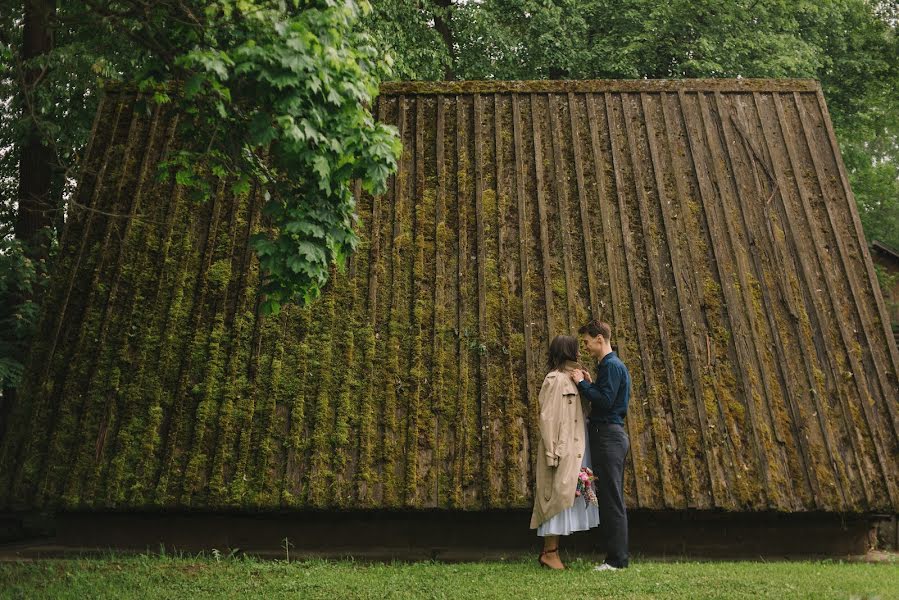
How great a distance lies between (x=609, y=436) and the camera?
23.7 ft

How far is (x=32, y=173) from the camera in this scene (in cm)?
1228

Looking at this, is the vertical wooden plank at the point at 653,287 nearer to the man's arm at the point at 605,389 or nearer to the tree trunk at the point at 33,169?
the man's arm at the point at 605,389

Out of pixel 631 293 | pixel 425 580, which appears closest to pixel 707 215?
pixel 631 293

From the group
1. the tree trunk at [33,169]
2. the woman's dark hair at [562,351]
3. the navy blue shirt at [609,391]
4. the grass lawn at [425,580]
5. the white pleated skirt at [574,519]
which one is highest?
the tree trunk at [33,169]

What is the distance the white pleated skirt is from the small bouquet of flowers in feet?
0.23

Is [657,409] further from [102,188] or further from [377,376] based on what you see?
[102,188]

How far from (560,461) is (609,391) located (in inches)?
28.0

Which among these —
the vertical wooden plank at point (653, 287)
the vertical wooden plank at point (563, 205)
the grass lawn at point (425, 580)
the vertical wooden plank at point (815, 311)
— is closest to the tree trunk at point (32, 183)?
the grass lawn at point (425, 580)

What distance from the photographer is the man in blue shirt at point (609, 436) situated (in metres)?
7.09

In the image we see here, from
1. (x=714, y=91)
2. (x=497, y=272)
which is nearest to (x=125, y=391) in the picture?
(x=497, y=272)

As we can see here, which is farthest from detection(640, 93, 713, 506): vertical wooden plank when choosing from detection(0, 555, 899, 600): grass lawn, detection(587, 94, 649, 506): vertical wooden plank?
detection(0, 555, 899, 600): grass lawn

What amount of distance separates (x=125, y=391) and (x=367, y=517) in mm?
2717

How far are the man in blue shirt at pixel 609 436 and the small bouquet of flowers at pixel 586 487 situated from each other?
0.27 ft

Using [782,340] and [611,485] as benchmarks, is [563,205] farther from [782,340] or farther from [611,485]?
[611,485]
